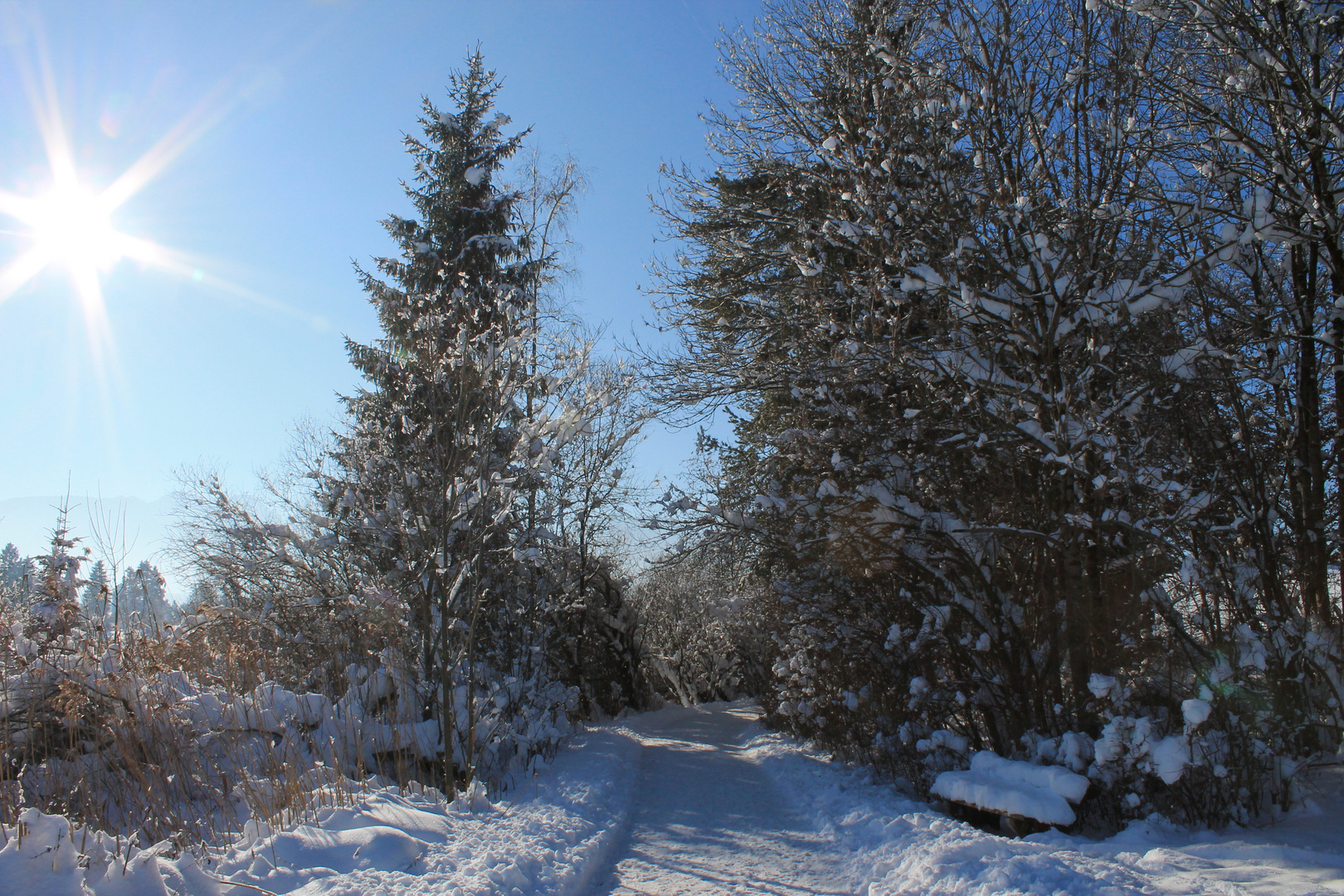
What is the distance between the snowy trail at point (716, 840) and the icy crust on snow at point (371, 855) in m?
0.31

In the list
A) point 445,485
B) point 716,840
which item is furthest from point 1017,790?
point 445,485

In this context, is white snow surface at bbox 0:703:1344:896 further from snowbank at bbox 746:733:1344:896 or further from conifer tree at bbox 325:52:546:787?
conifer tree at bbox 325:52:546:787

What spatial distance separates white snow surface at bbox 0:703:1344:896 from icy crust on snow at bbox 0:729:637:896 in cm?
1

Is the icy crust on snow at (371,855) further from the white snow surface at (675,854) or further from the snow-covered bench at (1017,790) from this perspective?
the snow-covered bench at (1017,790)

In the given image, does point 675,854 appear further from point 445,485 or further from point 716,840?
point 445,485

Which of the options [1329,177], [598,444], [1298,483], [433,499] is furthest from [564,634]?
[1329,177]

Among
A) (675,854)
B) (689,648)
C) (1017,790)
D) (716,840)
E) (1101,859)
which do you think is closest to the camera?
(1101,859)

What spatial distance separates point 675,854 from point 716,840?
1.86ft

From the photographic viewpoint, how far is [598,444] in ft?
50.3

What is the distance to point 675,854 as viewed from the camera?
581cm

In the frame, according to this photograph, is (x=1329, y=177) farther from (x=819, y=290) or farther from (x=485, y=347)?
(x=485, y=347)

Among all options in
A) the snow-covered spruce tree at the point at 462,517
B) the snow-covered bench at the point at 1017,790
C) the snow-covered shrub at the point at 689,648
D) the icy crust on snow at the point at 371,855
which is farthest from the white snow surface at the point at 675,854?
the snow-covered shrub at the point at 689,648

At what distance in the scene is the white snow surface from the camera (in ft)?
11.3

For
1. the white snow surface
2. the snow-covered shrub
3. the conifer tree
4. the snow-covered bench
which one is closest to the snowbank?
the white snow surface
